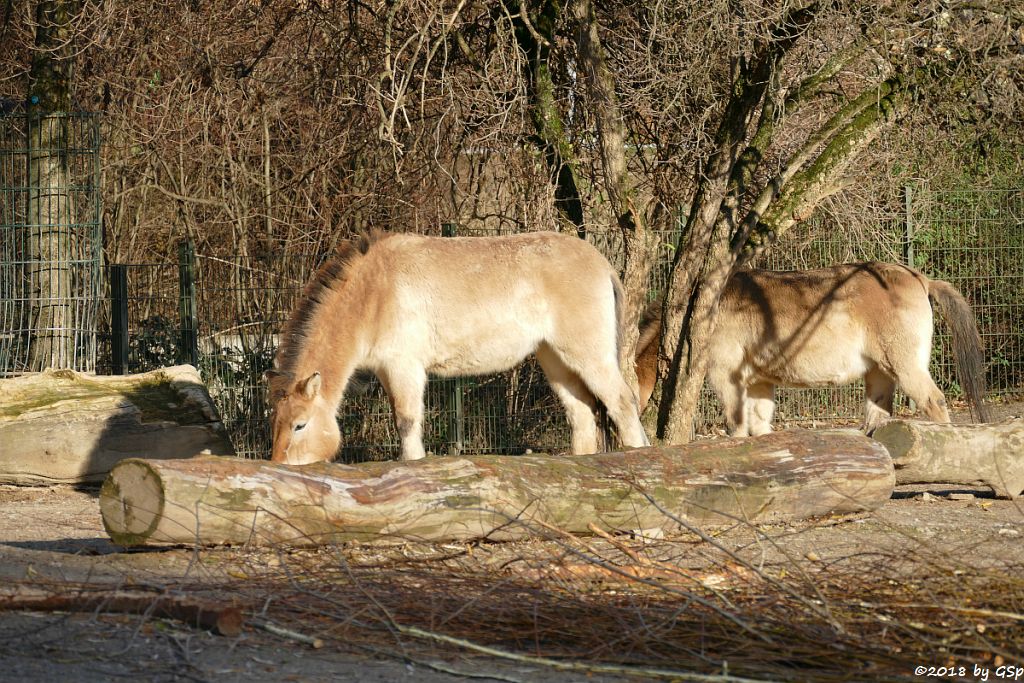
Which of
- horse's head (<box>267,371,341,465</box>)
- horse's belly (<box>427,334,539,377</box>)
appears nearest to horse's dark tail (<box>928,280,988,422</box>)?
horse's belly (<box>427,334,539,377</box>)

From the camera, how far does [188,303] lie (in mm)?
11188

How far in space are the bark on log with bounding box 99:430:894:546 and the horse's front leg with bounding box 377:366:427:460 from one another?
6.35 ft

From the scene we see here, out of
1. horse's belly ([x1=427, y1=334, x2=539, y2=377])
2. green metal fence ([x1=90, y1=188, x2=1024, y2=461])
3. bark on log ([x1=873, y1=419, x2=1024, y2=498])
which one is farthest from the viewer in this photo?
green metal fence ([x1=90, y1=188, x2=1024, y2=461])

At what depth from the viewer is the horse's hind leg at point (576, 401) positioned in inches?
372

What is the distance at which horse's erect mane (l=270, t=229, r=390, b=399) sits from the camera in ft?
27.4

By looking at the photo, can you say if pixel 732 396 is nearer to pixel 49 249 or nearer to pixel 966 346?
pixel 966 346

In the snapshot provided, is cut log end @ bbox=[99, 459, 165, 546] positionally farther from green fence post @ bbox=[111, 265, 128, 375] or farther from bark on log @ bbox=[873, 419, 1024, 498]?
green fence post @ bbox=[111, 265, 128, 375]

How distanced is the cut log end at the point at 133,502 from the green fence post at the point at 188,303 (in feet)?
17.9

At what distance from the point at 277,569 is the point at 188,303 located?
19.9ft

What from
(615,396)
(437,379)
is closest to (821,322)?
(615,396)

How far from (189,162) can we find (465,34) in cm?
617

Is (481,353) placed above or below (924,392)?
above

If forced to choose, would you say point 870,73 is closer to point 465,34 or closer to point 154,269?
point 465,34

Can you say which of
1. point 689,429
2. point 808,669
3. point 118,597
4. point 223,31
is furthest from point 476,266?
point 223,31
